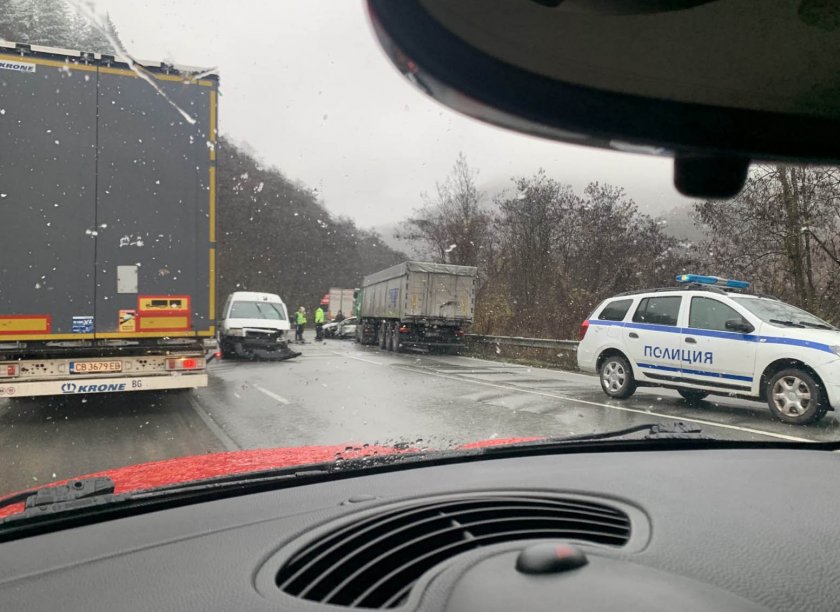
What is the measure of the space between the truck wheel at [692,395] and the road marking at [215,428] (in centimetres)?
553

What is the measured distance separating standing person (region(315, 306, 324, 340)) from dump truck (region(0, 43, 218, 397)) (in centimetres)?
1237

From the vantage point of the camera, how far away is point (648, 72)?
2711 millimetres

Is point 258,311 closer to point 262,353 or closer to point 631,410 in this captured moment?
point 262,353

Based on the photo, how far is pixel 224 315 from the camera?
50.3 feet

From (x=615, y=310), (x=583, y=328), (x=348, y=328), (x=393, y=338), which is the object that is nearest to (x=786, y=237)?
(x=615, y=310)

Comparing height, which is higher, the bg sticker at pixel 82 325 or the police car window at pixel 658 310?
the police car window at pixel 658 310

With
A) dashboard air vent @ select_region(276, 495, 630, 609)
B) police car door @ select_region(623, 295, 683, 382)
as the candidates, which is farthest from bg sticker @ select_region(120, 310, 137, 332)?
dashboard air vent @ select_region(276, 495, 630, 609)

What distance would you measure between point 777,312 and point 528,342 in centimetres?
734

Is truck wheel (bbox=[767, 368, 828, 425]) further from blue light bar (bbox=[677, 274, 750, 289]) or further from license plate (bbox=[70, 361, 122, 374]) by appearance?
license plate (bbox=[70, 361, 122, 374])

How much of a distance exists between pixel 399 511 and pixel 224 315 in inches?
558

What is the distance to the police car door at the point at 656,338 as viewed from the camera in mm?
7797

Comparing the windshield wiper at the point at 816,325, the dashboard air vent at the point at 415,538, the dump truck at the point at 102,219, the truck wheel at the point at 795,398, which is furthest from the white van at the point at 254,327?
the dashboard air vent at the point at 415,538

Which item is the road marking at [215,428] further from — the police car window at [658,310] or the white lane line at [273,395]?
the police car window at [658,310]

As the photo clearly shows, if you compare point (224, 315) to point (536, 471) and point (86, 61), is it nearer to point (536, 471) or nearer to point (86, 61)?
point (86, 61)
